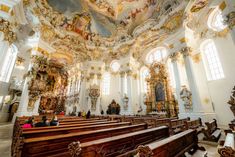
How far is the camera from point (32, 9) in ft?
30.9

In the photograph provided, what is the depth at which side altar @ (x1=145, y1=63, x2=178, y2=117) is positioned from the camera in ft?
33.3

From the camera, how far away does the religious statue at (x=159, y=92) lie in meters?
11.1

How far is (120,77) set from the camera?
14.2 metres

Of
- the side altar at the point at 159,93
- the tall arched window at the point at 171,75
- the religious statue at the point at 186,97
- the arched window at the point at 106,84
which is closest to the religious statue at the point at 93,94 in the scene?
the arched window at the point at 106,84

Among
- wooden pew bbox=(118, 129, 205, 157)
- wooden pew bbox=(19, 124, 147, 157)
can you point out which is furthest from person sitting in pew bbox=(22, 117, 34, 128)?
wooden pew bbox=(118, 129, 205, 157)

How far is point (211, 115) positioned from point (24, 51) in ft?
51.7

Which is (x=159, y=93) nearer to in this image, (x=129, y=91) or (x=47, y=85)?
(x=129, y=91)

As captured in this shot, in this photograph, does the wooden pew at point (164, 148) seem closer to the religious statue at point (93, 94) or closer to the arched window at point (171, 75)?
the arched window at point (171, 75)

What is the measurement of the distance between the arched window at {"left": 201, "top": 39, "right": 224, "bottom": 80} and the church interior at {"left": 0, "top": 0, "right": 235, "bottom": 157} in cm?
7

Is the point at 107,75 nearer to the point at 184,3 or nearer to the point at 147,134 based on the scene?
the point at 184,3

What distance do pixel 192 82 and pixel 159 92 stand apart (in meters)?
3.61

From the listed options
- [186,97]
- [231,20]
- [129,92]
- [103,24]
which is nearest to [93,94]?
[129,92]

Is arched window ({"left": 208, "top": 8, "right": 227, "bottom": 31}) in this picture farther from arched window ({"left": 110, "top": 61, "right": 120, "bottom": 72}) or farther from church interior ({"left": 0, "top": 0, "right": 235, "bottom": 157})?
arched window ({"left": 110, "top": 61, "right": 120, "bottom": 72})

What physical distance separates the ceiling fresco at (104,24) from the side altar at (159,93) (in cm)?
346
